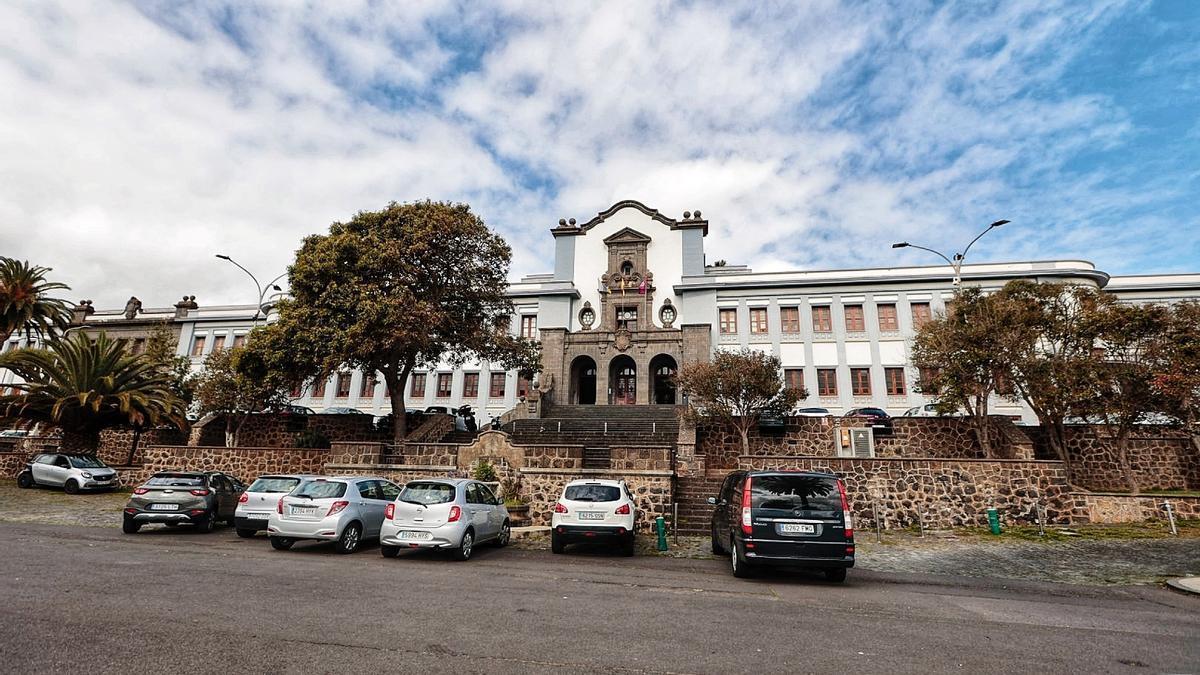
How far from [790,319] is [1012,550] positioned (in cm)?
2193

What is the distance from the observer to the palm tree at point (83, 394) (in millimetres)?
22156

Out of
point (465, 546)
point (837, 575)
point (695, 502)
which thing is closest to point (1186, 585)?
point (837, 575)

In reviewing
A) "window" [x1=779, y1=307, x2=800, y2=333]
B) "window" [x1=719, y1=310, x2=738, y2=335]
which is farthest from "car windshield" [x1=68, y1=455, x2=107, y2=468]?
"window" [x1=779, y1=307, x2=800, y2=333]

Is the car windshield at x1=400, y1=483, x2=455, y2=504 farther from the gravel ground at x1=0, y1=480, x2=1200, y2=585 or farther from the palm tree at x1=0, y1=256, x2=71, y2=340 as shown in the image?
the palm tree at x1=0, y1=256, x2=71, y2=340

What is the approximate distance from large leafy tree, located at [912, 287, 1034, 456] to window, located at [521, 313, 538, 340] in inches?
862

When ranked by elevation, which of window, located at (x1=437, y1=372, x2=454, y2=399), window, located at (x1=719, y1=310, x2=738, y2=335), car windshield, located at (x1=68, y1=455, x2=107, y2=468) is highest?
window, located at (x1=719, y1=310, x2=738, y2=335)

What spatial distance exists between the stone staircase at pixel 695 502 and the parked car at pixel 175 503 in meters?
11.6

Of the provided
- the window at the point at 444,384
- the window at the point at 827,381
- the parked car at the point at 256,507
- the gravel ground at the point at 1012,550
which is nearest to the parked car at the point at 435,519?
the gravel ground at the point at 1012,550

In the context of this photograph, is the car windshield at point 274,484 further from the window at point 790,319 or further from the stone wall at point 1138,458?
the window at point 790,319

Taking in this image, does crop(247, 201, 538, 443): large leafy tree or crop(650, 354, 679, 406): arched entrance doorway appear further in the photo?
crop(650, 354, 679, 406): arched entrance doorway

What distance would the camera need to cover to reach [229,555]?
34.0ft

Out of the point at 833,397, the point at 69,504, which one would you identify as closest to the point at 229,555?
the point at 69,504

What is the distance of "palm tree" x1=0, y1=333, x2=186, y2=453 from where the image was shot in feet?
72.7

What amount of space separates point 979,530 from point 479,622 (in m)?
14.9
